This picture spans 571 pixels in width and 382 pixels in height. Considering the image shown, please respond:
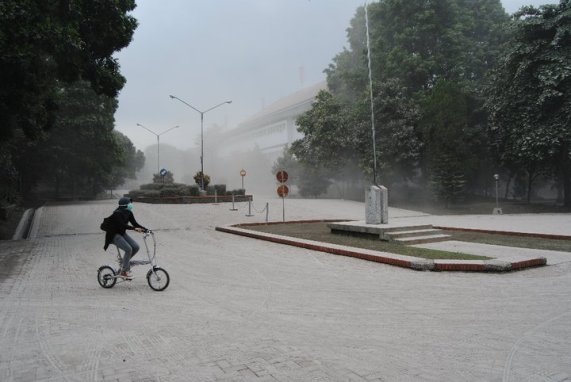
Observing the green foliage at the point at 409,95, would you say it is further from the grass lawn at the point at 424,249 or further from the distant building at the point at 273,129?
the grass lawn at the point at 424,249

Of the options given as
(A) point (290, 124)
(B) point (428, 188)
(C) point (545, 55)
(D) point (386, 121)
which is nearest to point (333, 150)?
(D) point (386, 121)

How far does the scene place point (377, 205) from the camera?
14875 mm

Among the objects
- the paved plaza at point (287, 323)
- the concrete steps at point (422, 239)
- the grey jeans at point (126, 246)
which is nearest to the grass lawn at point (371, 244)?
the concrete steps at point (422, 239)

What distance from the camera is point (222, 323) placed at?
18.5 feet

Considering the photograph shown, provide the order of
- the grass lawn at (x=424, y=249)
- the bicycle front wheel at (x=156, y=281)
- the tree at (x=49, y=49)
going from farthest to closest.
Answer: the tree at (x=49, y=49), the grass lawn at (x=424, y=249), the bicycle front wheel at (x=156, y=281)

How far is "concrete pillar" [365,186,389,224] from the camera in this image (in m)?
14.8

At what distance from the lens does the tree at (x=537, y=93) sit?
2675 cm

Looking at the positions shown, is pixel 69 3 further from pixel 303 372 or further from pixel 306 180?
pixel 306 180

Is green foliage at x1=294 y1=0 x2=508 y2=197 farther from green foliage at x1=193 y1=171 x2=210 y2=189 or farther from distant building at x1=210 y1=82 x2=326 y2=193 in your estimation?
distant building at x1=210 y1=82 x2=326 y2=193

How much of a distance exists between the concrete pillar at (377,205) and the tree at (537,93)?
16997 millimetres

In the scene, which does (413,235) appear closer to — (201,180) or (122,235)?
(122,235)

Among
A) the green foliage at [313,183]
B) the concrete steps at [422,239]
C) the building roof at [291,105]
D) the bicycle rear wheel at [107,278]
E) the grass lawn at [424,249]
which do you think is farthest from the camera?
the building roof at [291,105]

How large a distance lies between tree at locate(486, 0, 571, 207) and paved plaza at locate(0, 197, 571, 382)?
64.8 feet

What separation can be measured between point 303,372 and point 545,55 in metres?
29.8
